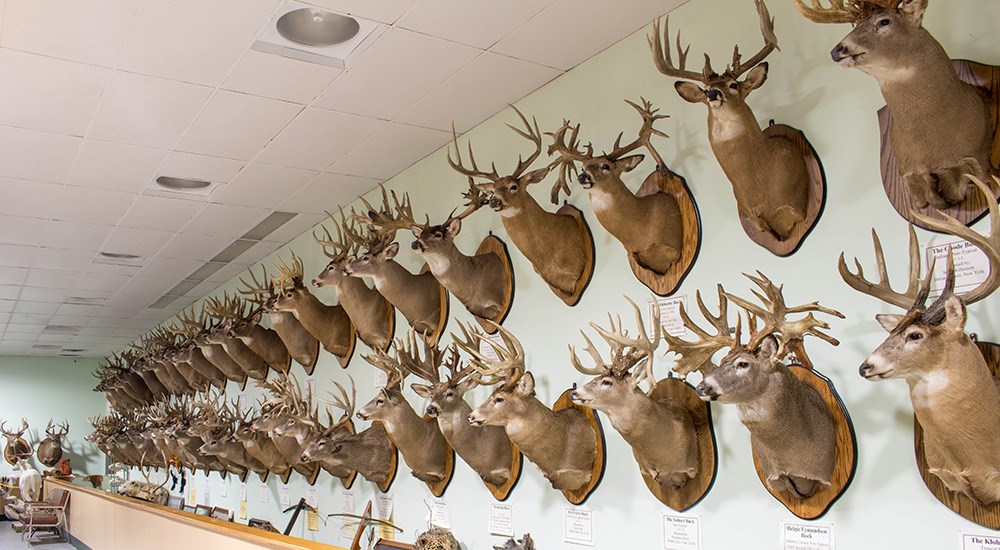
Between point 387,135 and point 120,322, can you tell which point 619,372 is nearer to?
point 387,135

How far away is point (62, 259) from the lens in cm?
757

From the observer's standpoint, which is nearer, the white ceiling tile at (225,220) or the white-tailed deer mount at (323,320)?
the white-tailed deer mount at (323,320)

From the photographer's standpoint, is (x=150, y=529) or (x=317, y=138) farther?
Result: (x=150, y=529)

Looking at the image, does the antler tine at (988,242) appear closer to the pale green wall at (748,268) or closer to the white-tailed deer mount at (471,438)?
the pale green wall at (748,268)

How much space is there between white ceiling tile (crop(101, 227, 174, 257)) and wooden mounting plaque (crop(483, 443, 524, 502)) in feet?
13.2

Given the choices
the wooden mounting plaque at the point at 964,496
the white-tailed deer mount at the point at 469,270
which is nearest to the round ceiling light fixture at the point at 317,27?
the white-tailed deer mount at the point at 469,270

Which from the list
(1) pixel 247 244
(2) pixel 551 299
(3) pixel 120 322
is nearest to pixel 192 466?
(1) pixel 247 244

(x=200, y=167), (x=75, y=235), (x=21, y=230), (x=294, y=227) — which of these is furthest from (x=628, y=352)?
(x=21, y=230)

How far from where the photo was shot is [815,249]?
8.92 feet

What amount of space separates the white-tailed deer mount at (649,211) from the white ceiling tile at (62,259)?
5.70 m

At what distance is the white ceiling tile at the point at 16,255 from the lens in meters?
7.08

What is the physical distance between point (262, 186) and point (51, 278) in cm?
412

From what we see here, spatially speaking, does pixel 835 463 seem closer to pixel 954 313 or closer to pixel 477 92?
pixel 954 313

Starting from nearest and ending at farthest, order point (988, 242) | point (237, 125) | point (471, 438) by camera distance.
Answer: point (988, 242), point (471, 438), point (237, 125)
